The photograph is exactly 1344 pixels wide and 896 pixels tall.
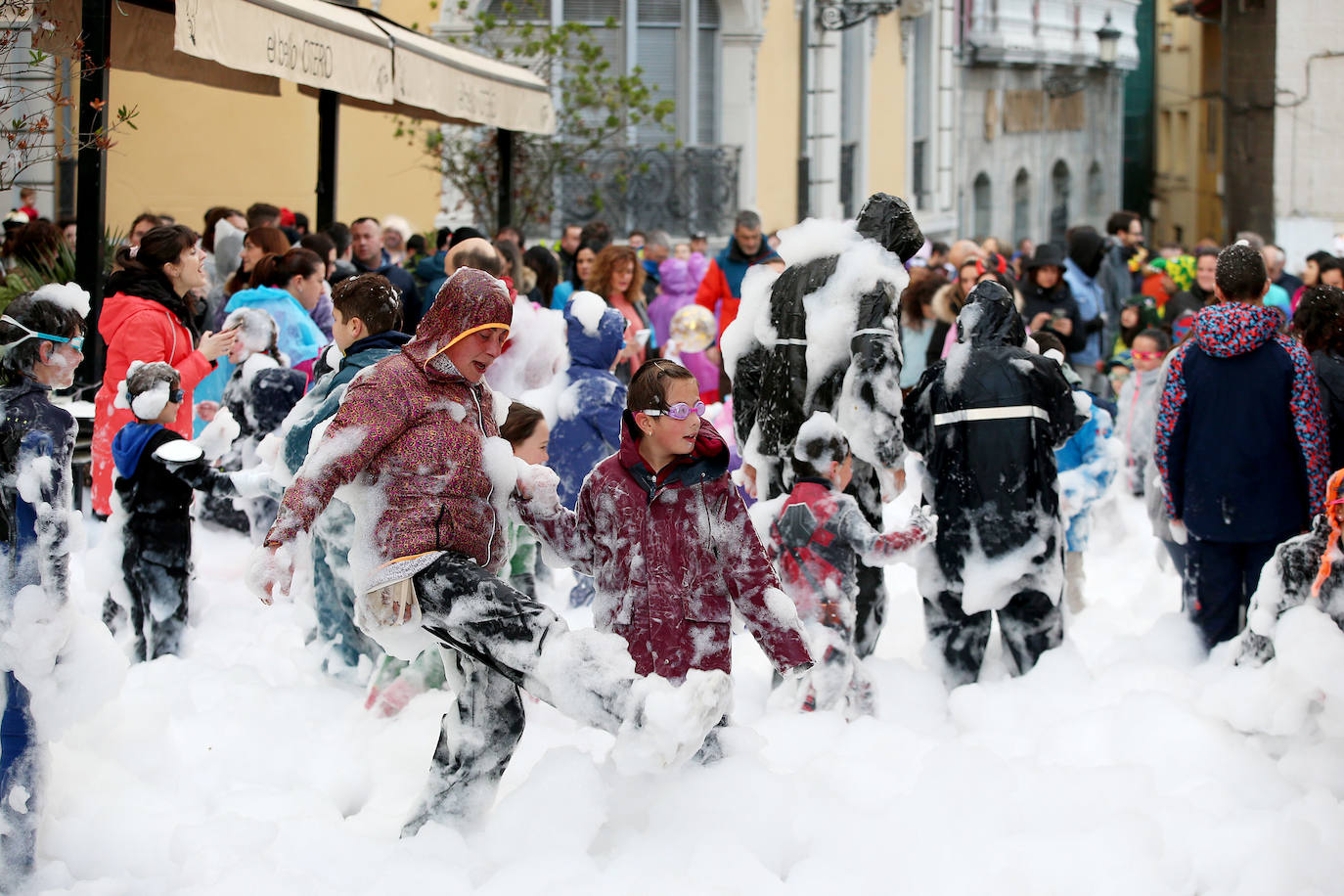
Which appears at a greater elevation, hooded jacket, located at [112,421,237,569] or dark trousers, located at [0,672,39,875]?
hooded jacket, located at [112,421,237,569]

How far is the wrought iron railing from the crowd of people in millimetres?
8633

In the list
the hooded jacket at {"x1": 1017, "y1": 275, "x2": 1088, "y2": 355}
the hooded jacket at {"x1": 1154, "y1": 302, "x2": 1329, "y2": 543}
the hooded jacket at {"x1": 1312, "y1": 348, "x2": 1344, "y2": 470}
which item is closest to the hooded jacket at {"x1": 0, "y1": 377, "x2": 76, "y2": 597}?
the hooded jacket at {"x1": 1154, "y1": 302, "x2": 1329, "y2": 543}

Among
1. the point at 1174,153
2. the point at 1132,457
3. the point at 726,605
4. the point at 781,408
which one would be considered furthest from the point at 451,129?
the point at 1174,153

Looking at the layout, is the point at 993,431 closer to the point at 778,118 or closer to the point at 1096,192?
the point at 778,118

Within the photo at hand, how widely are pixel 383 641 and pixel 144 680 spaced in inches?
73.9

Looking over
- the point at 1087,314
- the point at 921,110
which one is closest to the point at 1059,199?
the point at 921,110

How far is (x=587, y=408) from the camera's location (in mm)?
7039

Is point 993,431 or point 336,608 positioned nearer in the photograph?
point 993,431

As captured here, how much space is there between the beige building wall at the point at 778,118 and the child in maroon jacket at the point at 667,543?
15.8 m

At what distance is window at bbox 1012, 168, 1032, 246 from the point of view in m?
32.0

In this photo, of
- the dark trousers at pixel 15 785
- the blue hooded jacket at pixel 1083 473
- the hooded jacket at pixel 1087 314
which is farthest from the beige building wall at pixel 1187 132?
the dark trousers at pixel 15 785

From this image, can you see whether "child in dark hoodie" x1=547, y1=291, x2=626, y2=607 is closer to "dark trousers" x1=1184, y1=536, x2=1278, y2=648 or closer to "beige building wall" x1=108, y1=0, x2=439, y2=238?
"dark trousers" x1=1184, y1=536, x2=1278, y2=648

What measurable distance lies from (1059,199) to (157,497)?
101ft

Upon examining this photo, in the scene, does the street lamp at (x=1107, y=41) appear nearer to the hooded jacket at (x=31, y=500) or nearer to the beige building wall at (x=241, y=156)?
the beige building wall at (x=241, y=156)
